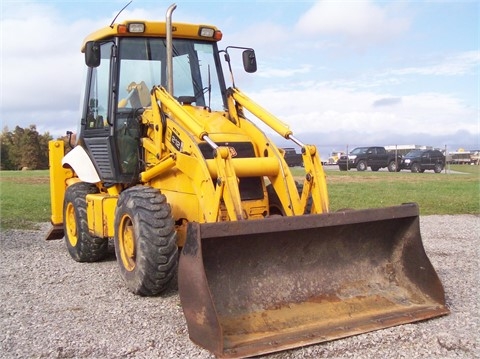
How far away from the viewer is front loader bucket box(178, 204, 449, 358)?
4816 millimetres

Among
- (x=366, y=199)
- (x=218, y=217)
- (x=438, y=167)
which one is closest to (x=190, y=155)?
(x=218, y=217)

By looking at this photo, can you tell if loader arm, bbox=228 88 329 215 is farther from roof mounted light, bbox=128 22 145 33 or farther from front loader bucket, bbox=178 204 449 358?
roof mounted light, bbox=128 22 145 33

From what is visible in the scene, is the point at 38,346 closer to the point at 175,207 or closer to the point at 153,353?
the point at 153,353

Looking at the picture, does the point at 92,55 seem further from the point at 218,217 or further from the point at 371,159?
the point at 371,159

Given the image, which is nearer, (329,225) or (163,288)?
(329,225)

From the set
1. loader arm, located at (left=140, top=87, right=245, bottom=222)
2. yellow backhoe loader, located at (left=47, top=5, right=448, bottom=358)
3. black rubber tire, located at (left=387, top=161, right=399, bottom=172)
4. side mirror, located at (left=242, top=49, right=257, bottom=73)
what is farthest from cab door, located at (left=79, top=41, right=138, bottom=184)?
black rubber tire, located at (left=387, top=161, right=399, bottom=172)

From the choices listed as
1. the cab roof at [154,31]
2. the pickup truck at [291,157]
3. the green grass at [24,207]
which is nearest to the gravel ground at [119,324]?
the pickup truck at [291,157]

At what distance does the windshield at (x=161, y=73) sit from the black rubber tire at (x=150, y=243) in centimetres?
161

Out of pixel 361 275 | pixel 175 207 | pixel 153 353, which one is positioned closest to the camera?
pixel 153 353

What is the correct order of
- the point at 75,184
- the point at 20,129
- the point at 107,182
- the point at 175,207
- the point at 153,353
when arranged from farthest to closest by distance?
the point at 20,129 → the point at 75,184 → the point at 107,182 → the point at 175,207 → the point at 153,353

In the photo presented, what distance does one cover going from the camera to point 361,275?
586cm

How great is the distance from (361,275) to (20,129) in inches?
1545

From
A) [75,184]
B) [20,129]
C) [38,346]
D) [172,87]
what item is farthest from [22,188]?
[20,129]

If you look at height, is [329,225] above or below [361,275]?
above
